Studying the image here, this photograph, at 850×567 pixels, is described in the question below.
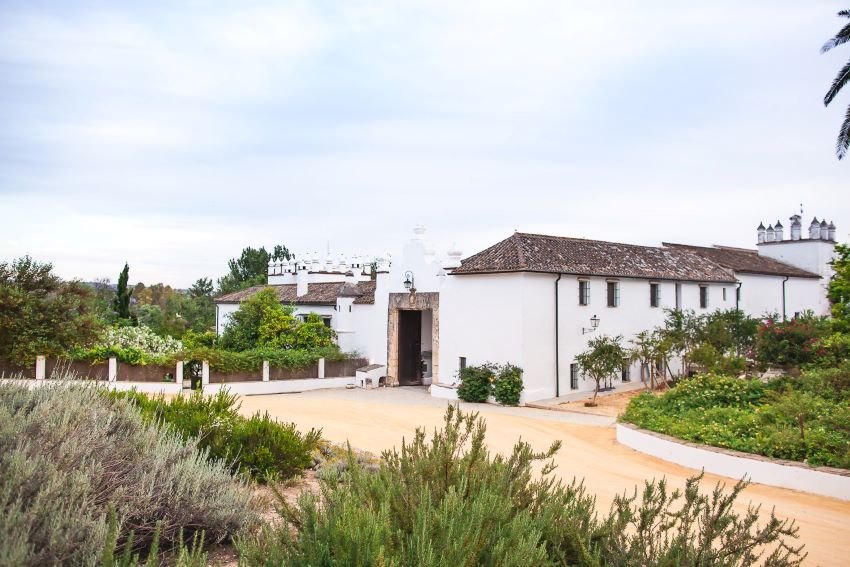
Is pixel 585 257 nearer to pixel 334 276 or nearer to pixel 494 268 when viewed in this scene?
pixel 494 268

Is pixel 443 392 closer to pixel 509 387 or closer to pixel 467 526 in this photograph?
pixel 509 387

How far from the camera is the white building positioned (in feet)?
66.4

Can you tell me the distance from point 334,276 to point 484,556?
3004 cm

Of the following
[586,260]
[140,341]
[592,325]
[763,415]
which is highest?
[586,260]

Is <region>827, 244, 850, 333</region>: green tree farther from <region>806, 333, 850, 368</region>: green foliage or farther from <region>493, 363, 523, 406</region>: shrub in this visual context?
<region>493, 363, 523, 406</region>: shrub

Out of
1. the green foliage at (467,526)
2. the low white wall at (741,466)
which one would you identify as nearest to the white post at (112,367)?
the low white wall at (741,466)

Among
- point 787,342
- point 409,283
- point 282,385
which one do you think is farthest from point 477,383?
point 787,342

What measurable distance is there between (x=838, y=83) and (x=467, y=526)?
1488cm

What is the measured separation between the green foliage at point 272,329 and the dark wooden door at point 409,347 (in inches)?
125

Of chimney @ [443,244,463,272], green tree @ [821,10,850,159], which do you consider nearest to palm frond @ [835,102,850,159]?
green tree @ [821,10,850,159]

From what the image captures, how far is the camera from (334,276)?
3322cm

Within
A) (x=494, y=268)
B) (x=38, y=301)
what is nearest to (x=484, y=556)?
(x=494, y=268)

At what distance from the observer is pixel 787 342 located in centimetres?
1825

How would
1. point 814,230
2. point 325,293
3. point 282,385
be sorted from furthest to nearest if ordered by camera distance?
point 814,230 < point 325,293 < point 282,385
